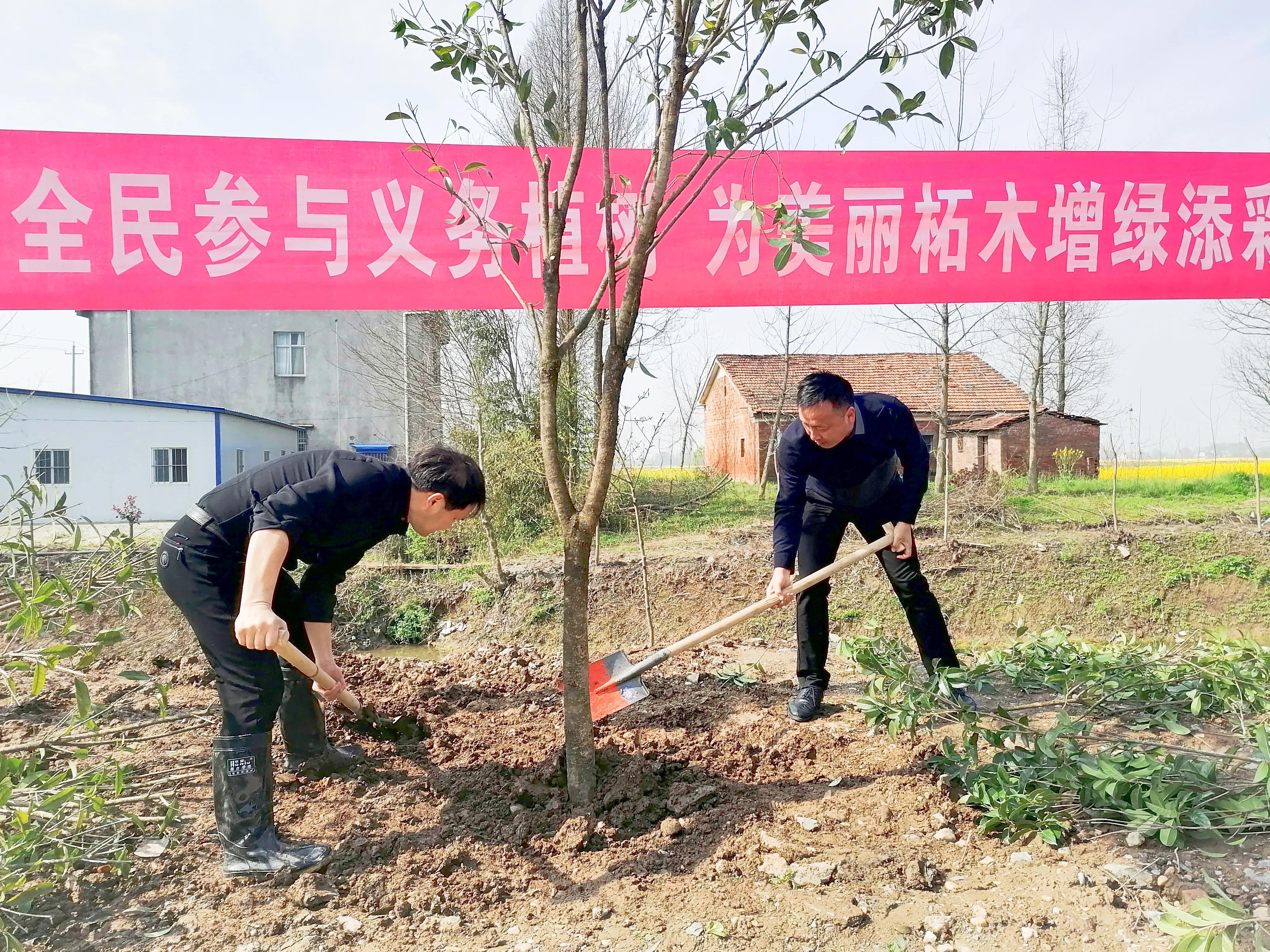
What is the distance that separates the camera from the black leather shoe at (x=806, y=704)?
329 cm

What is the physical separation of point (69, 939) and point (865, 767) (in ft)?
7.84

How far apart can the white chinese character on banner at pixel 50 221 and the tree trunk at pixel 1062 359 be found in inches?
618

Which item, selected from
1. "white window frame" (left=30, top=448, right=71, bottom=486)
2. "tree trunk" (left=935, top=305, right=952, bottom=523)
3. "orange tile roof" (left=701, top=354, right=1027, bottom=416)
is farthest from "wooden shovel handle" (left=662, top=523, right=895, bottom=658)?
"orange tile roof" (left=701, top=354, right=1027, bottom=416)

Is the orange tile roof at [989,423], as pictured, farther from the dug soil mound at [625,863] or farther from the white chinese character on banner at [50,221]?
the white chinese character on banner at [50,221]

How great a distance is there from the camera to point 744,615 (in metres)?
3.05

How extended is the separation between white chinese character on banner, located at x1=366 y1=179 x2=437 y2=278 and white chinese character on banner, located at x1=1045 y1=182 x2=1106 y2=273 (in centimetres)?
356

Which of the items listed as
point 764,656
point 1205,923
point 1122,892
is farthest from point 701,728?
point 1205,923

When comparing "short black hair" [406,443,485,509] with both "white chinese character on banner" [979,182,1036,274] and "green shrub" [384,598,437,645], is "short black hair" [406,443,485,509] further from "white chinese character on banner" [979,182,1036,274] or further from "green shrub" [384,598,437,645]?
"green shrub" [384,598,437,645]

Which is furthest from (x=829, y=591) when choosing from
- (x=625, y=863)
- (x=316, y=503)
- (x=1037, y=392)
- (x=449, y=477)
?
(x=1037, y=392)

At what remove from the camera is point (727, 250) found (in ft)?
14.6

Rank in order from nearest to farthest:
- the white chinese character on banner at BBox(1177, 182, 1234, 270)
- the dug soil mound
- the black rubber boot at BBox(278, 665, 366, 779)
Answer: the dug soil mound < the black rubber boot at BBox(278, 665, 366, 779) < the white chinese character on banner at BBox(1177, 182, 1234, 270)

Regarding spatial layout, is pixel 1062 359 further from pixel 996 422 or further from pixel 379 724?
pixel 379 724

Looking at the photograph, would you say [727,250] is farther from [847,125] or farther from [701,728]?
[701,728]

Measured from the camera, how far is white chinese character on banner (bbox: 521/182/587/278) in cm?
432
